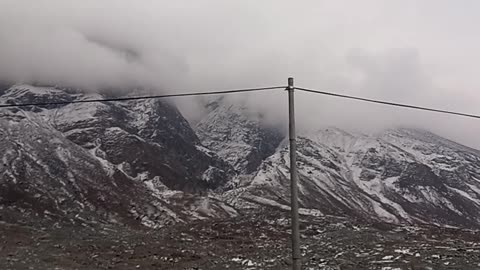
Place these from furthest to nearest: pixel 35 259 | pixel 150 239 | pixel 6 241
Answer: pixel 150 239 → pixel 6 241 → pixel 35 259

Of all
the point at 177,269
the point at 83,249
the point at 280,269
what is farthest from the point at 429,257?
the point at 83,249

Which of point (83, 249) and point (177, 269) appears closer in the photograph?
point (177, 269)

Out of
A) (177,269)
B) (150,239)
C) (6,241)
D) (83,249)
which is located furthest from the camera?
(150,239)

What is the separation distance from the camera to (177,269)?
224ft

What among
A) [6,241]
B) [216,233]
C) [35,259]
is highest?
[35,259]

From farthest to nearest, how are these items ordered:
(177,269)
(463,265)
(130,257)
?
(130,257), (177,269), (463,265)

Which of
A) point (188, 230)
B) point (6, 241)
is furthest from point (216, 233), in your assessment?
point (6, 241)

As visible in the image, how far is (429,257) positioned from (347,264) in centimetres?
1026

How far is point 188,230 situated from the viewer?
169625mm

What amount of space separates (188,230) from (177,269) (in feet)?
336

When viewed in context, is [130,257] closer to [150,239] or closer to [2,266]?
[2,266]

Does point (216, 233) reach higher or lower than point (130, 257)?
lower

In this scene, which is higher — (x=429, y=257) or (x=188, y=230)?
(x=429, y=257)

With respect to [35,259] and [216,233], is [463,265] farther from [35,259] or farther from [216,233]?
[216,233]
